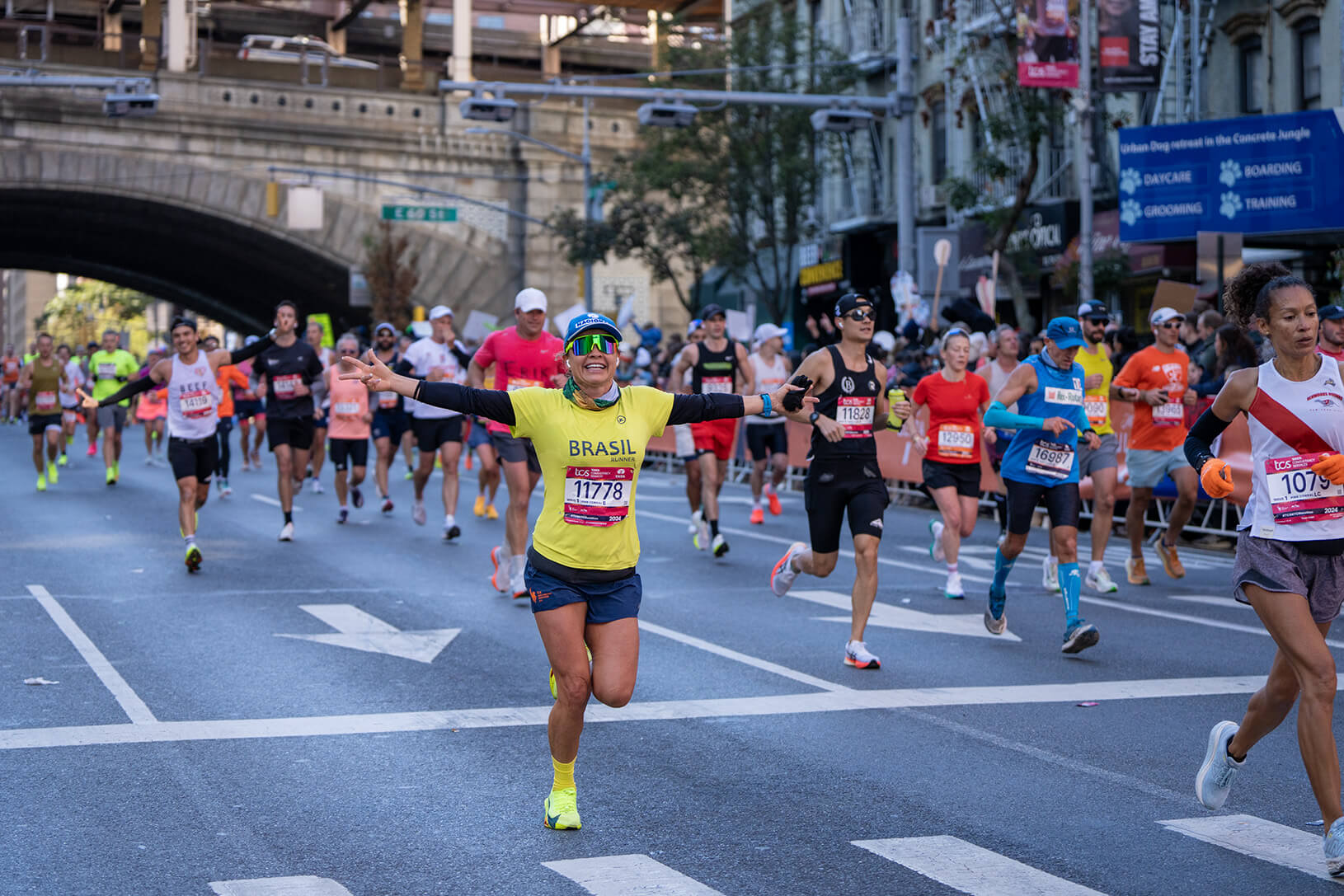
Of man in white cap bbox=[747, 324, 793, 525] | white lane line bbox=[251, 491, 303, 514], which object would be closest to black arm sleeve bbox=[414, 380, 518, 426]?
man in white cap bbox=[747, 324, 793, 525]

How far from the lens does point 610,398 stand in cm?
643

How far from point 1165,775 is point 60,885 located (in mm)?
4115

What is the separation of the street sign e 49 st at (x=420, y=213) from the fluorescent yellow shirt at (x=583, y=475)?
3621 centimetres

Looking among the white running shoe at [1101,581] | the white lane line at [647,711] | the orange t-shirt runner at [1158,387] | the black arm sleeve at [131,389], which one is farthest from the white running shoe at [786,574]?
the black arm sleeve at [131,389]

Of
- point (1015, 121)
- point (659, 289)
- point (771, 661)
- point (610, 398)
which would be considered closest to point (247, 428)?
point (1015, 121)

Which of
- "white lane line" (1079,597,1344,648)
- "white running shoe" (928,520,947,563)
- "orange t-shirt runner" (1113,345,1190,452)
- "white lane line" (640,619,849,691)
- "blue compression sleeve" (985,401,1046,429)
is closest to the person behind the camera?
"white lane line" (640,619,849,691)

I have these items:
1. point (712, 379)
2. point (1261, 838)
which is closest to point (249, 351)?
point (712, 379)

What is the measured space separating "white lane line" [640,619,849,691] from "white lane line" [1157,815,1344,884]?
2816 millimetres

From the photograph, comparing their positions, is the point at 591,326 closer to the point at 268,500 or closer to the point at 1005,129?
the point at 268,500

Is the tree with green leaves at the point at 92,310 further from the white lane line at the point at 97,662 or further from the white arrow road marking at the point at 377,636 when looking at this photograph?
the white arrow road marking at the point at 377,636

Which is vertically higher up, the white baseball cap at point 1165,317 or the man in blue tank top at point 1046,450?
the white baseball cap at point 1165,317

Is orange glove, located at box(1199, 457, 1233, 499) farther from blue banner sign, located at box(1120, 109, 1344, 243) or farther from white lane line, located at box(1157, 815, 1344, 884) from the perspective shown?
blue banner sign, located at box(1120, 109, 1344, 243)

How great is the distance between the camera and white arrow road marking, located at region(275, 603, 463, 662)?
10.1 m

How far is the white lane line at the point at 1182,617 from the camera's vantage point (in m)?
11.1
